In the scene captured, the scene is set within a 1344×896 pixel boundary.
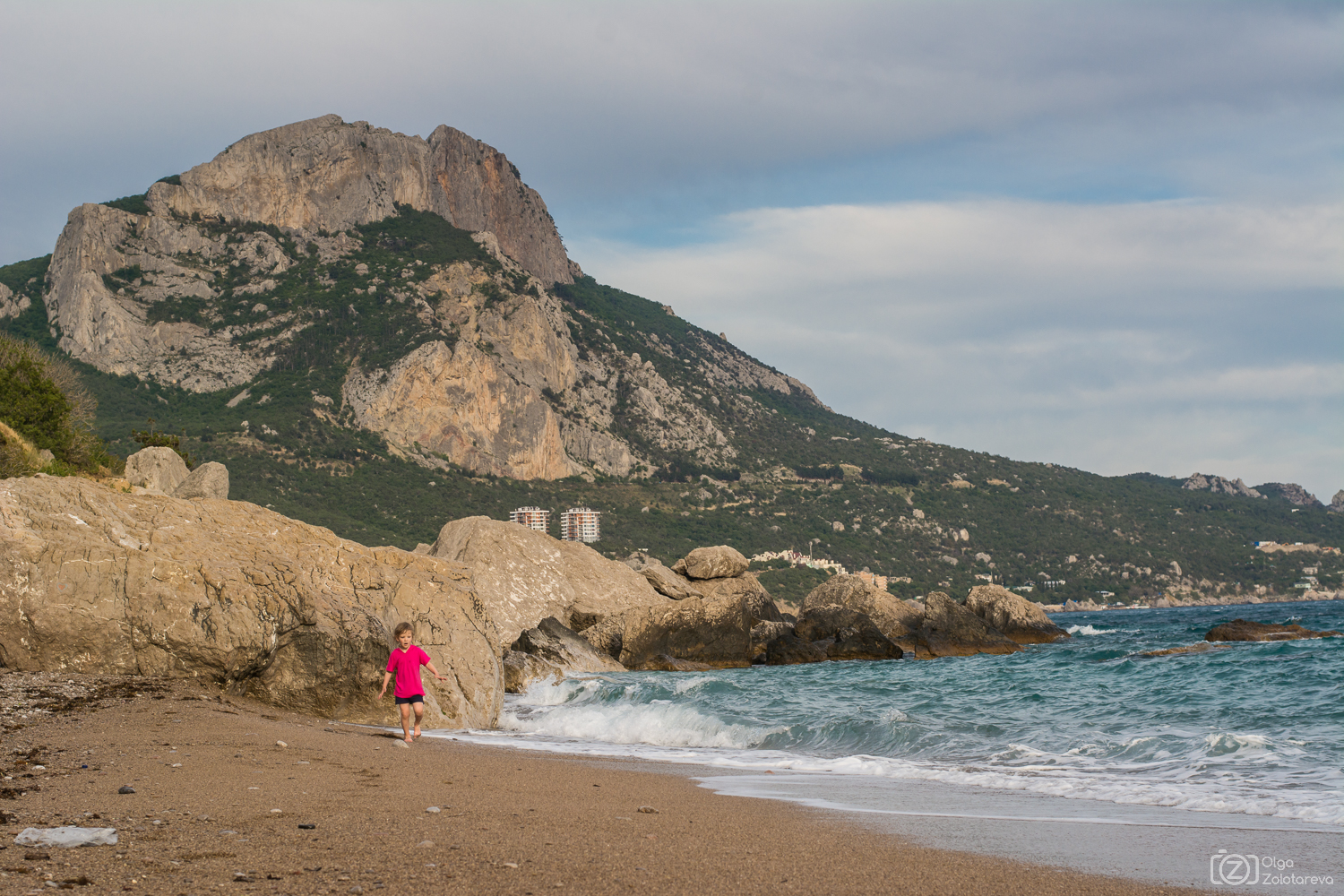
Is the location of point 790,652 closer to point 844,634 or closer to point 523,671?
point 844,634

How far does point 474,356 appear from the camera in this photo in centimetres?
11869

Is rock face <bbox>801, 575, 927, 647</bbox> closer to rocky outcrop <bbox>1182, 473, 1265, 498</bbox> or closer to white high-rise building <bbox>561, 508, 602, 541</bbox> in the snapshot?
white high-rise building <bbox>561, 508, 602, 541</bbox>

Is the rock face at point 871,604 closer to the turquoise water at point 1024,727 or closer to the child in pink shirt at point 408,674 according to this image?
the turquoise water at point 1024,727

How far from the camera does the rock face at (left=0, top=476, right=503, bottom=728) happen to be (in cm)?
1204

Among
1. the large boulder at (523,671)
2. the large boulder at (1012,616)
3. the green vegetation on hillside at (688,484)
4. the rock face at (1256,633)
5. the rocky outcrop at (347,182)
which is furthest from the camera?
the rocky outcrop at (347,182)

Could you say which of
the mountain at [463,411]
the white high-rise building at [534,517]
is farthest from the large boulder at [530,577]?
the white high-rise building at [534,517]

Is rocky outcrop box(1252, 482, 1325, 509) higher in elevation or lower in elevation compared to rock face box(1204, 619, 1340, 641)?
higher

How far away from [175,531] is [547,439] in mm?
106544

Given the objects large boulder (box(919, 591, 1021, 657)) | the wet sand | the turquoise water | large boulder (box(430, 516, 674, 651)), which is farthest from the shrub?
large boulder (box(919, 591, 1021, 657))

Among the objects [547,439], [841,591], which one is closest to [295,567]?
[841,591]

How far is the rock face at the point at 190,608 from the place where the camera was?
12.0 metres

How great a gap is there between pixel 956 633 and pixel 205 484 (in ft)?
101

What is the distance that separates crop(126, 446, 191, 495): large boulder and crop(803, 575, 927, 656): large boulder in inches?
→ 1078

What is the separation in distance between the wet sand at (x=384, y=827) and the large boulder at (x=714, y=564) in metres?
32.4
